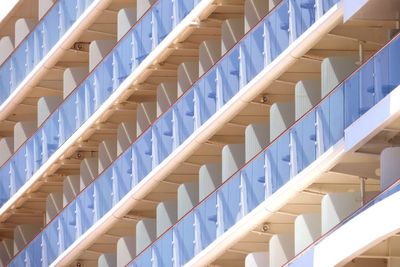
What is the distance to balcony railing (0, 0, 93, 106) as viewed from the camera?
290 feet

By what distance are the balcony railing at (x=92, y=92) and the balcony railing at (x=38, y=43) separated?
2.23m

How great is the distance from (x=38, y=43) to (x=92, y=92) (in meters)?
5.17

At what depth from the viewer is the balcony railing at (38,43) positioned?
3482 inches

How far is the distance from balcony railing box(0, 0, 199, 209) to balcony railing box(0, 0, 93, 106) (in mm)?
2228

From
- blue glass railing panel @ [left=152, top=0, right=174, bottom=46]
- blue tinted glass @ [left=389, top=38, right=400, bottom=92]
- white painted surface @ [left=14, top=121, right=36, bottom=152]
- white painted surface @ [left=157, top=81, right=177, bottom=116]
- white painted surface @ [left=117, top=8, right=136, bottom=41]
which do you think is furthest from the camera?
white painted surface @ [left=14, top=121, right=36, bottom=152]

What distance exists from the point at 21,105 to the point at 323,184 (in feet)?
80.1

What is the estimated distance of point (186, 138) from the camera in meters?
79.4

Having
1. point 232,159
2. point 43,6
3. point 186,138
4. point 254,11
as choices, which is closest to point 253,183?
point 232,159

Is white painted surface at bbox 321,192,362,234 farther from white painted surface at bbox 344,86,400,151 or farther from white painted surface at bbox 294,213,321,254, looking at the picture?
white painted surface at bbox 344,86,400,151

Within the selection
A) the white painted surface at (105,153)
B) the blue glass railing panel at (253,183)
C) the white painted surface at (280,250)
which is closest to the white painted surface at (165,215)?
the white painted surface at (105,153)

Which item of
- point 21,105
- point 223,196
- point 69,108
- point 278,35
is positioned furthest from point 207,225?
point 21,105

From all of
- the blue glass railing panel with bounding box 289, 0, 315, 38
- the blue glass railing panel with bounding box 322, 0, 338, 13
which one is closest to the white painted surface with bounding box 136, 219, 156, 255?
the blue glass railing panel with bounding box 289, 0, 315, 38

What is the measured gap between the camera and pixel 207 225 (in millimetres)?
76000

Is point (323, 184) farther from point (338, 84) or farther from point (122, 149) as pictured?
point (122, 149)
